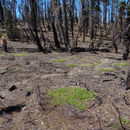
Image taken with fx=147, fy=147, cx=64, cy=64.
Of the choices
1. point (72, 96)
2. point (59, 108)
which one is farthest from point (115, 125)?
point (72, 96)

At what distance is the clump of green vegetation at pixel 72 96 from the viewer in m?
4.08

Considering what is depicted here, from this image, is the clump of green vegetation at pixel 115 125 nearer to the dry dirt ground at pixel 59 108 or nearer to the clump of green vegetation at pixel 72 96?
the dry dirt ground at pixel 59 108

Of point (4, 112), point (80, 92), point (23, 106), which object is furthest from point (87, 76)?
point (4, 112)

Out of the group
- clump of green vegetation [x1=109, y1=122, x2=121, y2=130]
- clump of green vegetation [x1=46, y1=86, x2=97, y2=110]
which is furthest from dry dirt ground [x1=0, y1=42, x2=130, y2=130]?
clump of green vegetation [x1=46, y1=86, x2=97, y2=110]

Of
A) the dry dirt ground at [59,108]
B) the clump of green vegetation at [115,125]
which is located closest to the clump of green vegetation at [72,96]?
the dry dirt ground at [59,108]

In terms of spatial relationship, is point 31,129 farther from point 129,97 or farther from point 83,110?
point 129,97

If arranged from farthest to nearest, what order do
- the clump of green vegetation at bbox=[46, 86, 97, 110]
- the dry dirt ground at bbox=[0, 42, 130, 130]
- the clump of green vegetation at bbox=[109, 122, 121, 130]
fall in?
the clump of green vegetation at bbox=[46, 86, 97, 110] < the dry dirt ground at bbox=[0, 42, 130, 130] < the clump of green vegetation at bbox=[109, 122, 121, 130]

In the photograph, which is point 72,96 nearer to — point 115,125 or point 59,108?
point 59,108

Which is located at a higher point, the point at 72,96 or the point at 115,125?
the point at 72,96

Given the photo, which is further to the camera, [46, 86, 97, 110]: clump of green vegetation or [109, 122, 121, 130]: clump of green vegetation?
[46, 86, 97, 110]: clump of green vegetation

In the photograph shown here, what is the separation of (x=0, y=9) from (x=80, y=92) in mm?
34624

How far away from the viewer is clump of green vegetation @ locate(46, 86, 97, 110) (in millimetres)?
4077

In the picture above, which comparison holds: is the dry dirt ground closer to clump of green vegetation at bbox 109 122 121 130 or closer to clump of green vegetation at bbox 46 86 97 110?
clump of green vegetation at bbox 109 122 121 130

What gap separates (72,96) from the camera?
14.4ft
